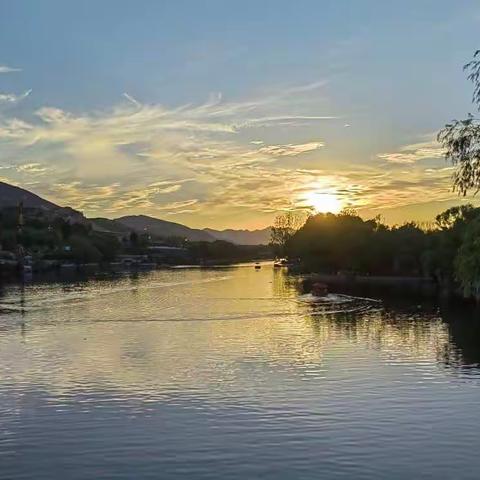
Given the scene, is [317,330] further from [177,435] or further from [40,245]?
A: [40,245]

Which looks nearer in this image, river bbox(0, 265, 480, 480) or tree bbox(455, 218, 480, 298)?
tree bbox(455, 218, 480, 298)

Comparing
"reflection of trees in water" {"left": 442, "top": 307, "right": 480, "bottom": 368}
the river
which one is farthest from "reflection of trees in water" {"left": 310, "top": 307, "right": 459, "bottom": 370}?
"reflection of trees in water" {"left": 442, "top": 307, "right": 480, "bottom": 368}

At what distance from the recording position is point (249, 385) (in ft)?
97.4

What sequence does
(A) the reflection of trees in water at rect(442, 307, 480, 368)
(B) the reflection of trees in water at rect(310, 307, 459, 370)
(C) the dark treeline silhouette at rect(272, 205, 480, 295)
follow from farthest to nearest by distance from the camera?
(C) the dark treeline silhouette at rect(272, 205, 480, 295) → (B) the reflection of trees in water at rect(310, 307, 459, 370) → (A) the reflection of trees in water at rect(442, 307, 480, 368)

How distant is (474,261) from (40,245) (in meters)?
194

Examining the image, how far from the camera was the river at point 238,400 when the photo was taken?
65.1ft

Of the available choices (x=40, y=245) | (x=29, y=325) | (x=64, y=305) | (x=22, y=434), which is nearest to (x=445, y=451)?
(x=22, y=434)

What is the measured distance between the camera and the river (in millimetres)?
19844

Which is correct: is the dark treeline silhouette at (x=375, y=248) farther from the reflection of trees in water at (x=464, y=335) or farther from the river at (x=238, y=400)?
the river at (x=238, y=400)

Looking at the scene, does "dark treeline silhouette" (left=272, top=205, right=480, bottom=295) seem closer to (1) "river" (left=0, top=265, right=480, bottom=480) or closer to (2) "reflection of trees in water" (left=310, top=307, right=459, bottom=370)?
(2) "reflection of trees in water" (left=310, top=307, right=459, bottom=370)

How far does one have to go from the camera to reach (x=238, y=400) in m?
26.8

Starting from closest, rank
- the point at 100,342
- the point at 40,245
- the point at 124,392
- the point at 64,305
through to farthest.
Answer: the point at 124,392 < the point at 100,342 < the point at 64,305 < the point at 40,245

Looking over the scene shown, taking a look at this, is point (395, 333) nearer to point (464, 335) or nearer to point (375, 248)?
point (464, 335)

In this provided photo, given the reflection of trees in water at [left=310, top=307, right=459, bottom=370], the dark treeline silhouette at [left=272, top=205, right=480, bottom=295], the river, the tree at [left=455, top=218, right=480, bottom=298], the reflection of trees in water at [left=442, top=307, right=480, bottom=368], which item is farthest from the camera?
the dark treeline silhouette at [left=272, top=205, right=480, bottom=295]
